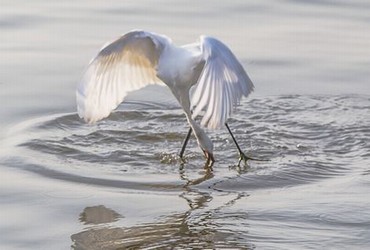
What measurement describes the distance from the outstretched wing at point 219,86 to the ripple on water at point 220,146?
0.58 meters

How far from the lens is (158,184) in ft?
22.8

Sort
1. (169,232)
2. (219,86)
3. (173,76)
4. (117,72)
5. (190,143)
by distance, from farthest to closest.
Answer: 1. (190,143)
2. (117,72)
3. (173,76)
4. (219,86)
5. (169,232)

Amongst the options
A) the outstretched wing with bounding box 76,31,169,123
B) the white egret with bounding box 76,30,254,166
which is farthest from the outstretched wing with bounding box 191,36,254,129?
the outstretched wing with bounding box 76,31,169,123

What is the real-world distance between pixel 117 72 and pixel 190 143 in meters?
0.69

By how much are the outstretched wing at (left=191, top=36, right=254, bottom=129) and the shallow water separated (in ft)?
1.64

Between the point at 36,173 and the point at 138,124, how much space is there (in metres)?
1.34

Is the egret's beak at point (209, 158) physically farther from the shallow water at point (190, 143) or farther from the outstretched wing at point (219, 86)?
the outstretched wing at point (219, 86)

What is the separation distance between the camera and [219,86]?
6.69 meters

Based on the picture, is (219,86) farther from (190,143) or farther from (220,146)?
(190,143)

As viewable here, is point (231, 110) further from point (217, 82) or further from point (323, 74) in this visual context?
point (323, 74)

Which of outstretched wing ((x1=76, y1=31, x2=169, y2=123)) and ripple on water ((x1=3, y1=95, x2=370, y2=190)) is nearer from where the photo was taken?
ripple on water ((x1=3, y1=95, x2=370, y2=190))

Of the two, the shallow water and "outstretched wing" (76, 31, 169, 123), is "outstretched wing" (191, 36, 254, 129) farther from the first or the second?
"outstretched wing" (76, 31, 169, 123)

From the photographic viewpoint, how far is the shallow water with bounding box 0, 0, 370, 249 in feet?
20.1

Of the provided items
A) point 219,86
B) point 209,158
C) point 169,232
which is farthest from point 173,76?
point 169,232
